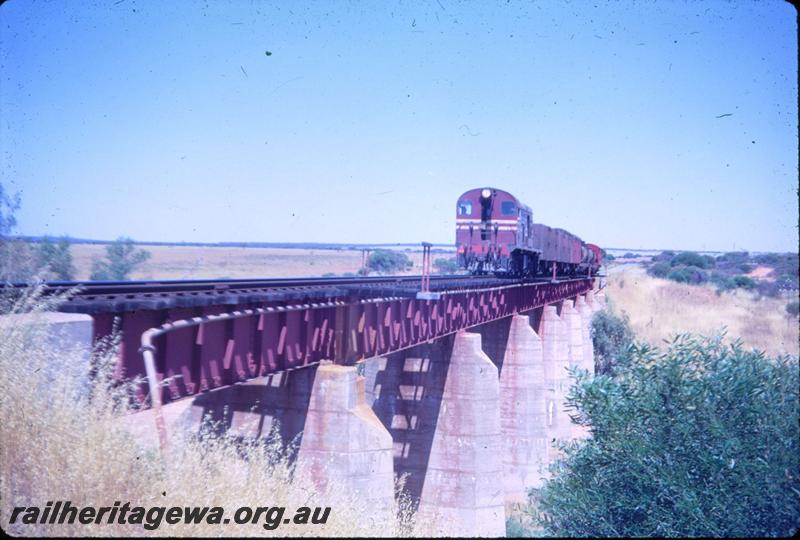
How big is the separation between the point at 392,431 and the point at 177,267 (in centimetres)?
7367

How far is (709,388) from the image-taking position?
513 inches

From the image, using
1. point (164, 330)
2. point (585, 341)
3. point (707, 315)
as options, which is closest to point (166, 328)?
point (164, 330)

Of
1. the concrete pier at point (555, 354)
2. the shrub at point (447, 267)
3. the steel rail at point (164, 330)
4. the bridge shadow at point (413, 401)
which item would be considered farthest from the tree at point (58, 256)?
the concrete pier at point (555, 354)

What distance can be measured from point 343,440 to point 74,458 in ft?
24.9

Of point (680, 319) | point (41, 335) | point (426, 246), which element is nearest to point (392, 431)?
point (426, 246)

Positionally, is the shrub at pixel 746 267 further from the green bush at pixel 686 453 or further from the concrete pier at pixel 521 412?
the green bush at pixel 686 453

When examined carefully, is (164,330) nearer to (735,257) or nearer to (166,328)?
(166,328)

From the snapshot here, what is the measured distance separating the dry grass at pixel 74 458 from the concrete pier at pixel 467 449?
1485cm

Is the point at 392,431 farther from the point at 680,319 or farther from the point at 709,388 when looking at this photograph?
the point at 680,319

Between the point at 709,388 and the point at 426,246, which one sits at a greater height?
the point at 426,246

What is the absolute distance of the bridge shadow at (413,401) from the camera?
2175 centimetres

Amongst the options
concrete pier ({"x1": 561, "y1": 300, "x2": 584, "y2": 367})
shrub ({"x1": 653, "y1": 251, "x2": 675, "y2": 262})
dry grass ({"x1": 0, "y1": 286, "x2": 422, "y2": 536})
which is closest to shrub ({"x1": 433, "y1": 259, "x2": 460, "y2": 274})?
concrete pier ({"x1": 561, "y1": 300, "x2": 584, "y2": 367})

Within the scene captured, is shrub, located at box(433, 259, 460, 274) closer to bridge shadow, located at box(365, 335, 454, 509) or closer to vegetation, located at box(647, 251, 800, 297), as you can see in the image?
bridge shadow, located at box(365, 335, 454, 509)

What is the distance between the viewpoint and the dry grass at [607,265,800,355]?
38.4 m
